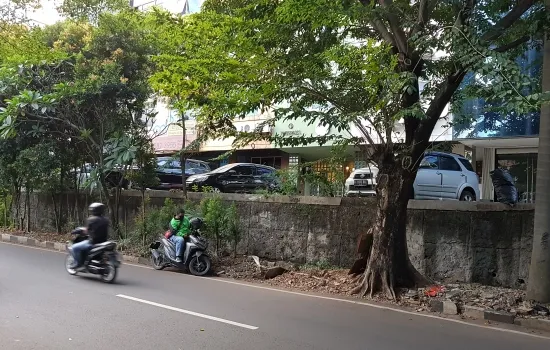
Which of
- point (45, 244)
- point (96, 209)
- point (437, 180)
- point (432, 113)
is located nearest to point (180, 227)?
point (96, 209)

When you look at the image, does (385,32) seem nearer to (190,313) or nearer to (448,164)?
(448,164)

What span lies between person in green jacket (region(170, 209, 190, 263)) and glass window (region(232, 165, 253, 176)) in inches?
278

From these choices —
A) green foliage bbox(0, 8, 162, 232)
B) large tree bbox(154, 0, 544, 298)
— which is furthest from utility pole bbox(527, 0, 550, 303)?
green foliage bbox(0, 8, 162, 232)

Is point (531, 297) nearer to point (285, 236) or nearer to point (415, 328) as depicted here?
point (415, 328)

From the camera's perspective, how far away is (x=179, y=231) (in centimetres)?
1100

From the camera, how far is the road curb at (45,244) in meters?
12.8

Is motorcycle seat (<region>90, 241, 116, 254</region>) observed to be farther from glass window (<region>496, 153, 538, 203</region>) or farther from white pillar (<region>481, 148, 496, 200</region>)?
white pillar (<region>481, 148, 496, 200</region>)

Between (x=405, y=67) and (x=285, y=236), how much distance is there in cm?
549

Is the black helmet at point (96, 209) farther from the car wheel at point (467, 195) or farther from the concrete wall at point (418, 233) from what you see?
the car wheel at point (467, 195)

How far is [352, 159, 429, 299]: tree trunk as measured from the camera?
9344mm

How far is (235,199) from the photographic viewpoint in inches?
536

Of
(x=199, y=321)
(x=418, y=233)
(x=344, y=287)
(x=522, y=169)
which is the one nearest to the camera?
(x=199, y=321)

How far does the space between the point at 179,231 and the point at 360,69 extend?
A: 532 cm

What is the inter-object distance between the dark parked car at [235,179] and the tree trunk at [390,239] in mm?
7708
